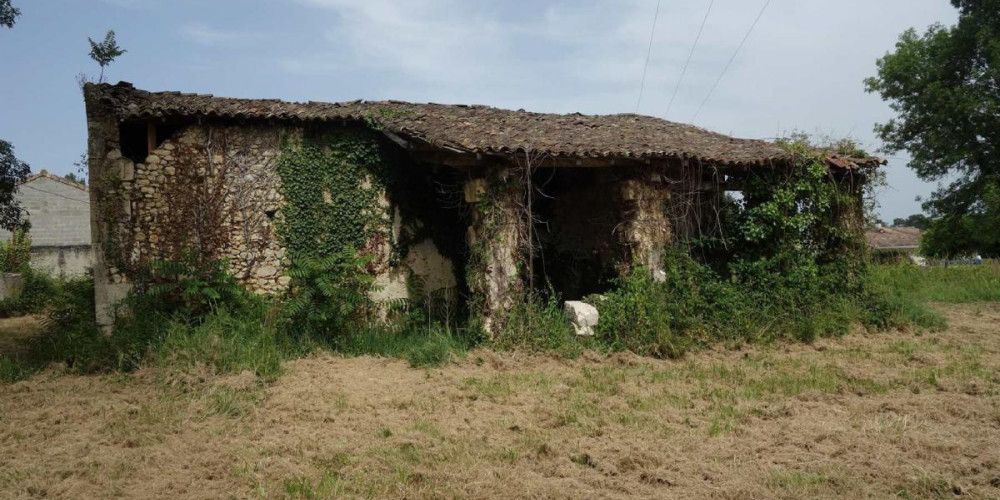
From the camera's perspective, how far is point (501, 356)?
28.8 ft

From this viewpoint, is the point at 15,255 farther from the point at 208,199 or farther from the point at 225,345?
the point at 225,345

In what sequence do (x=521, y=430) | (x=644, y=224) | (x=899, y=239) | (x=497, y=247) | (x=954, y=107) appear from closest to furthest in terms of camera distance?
(x=521, y=430) → (x=497, y=247) → (x=644, y=224) → (x=954, y=107) → (x=899, y=239)

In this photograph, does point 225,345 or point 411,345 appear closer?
point 225,345

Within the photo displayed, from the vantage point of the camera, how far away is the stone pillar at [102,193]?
941 cm

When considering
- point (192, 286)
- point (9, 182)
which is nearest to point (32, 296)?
point (9, 182)

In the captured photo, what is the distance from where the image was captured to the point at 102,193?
30.9 feet

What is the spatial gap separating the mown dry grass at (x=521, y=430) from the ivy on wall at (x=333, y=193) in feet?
6.84

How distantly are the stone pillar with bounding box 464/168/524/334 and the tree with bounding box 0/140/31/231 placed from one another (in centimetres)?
823

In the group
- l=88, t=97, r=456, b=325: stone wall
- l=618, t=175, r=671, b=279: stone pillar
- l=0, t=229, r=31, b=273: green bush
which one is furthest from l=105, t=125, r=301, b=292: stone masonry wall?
l=0, t=229, r=31, b=273: green bush

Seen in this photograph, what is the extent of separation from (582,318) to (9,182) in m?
10.2

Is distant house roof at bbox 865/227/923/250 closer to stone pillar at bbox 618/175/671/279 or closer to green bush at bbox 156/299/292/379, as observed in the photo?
Result: stone pillar at bbox 618/175/671/279

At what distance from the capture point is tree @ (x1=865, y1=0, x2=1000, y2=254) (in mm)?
23703

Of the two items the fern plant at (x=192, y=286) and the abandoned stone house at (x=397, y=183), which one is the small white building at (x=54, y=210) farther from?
the fern plant at (x=192, y=286)

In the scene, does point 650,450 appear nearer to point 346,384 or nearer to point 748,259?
point 346,384
